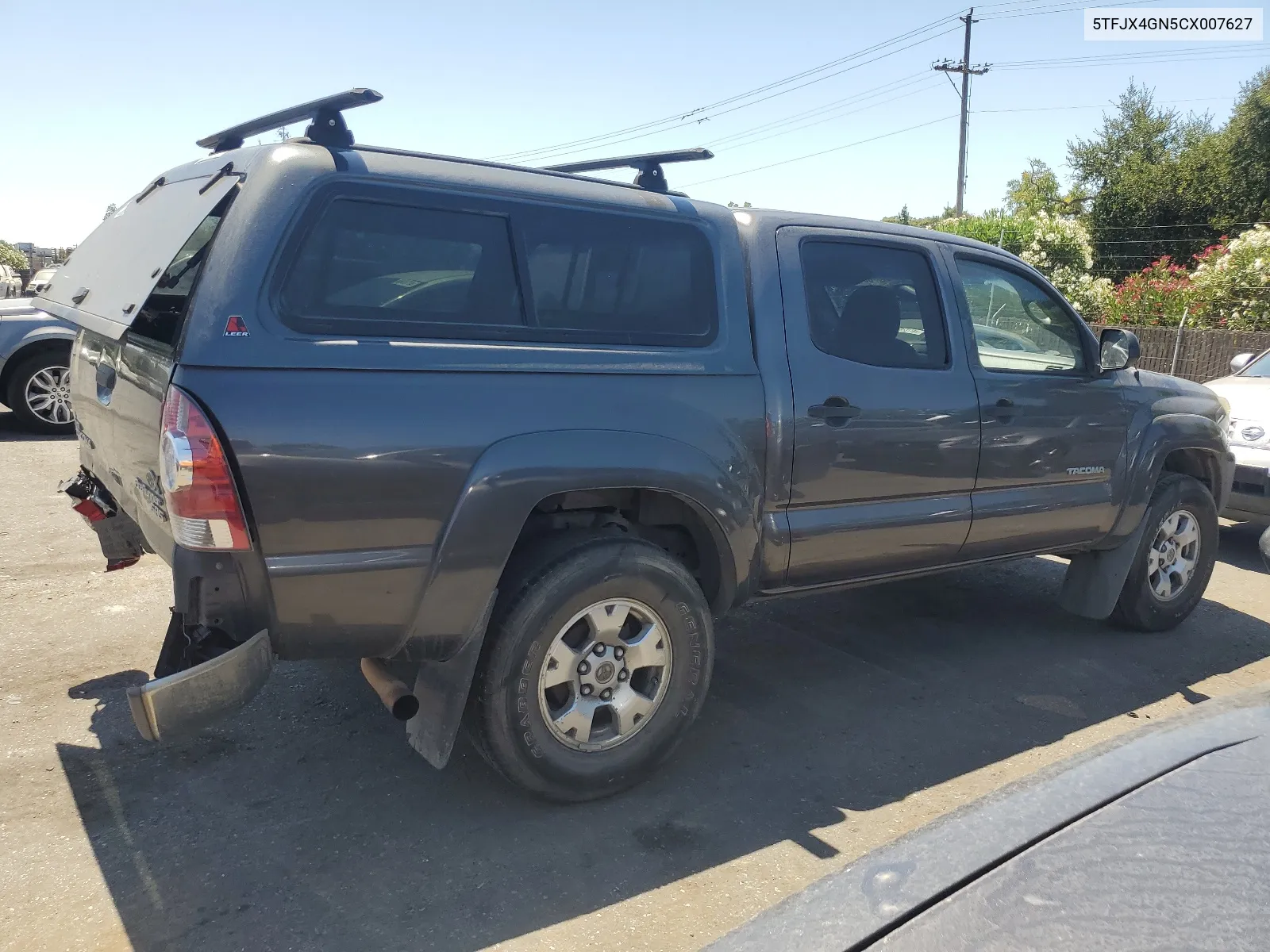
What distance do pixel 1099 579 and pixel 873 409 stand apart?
2.16m

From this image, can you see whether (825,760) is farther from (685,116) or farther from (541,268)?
(685,116)

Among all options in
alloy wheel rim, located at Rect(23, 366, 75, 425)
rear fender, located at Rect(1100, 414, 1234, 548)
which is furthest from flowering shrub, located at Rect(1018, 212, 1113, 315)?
alloy wheel rim, located at Rect(23, 366, 75, 425)

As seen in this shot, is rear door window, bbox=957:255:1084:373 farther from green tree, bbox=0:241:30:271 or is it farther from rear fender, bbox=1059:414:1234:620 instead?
green tree, bbox=0:241:30:271

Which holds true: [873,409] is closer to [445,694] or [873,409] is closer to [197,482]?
[445,694]

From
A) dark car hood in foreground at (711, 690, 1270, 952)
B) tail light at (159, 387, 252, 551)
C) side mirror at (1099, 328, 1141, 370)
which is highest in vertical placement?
side mirror at (1099, 328, 1141, 370)

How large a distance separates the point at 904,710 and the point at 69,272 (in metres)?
3.89

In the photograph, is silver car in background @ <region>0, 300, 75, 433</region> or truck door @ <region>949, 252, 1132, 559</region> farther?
silver car in background @ <region>0, 300, 75, 433</region>

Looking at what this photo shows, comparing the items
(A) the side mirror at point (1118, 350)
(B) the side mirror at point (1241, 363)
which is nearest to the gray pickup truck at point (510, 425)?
(A) the side mirror at point (1118, 350)

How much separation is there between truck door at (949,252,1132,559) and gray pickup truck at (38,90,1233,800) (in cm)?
3

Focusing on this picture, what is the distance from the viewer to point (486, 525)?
9.84 feet

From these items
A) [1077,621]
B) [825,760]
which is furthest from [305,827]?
[1077,621]

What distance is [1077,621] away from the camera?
18.7ft

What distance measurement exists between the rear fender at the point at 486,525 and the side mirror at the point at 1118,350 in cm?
264

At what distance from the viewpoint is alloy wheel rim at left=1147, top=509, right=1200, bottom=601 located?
17.5ft
